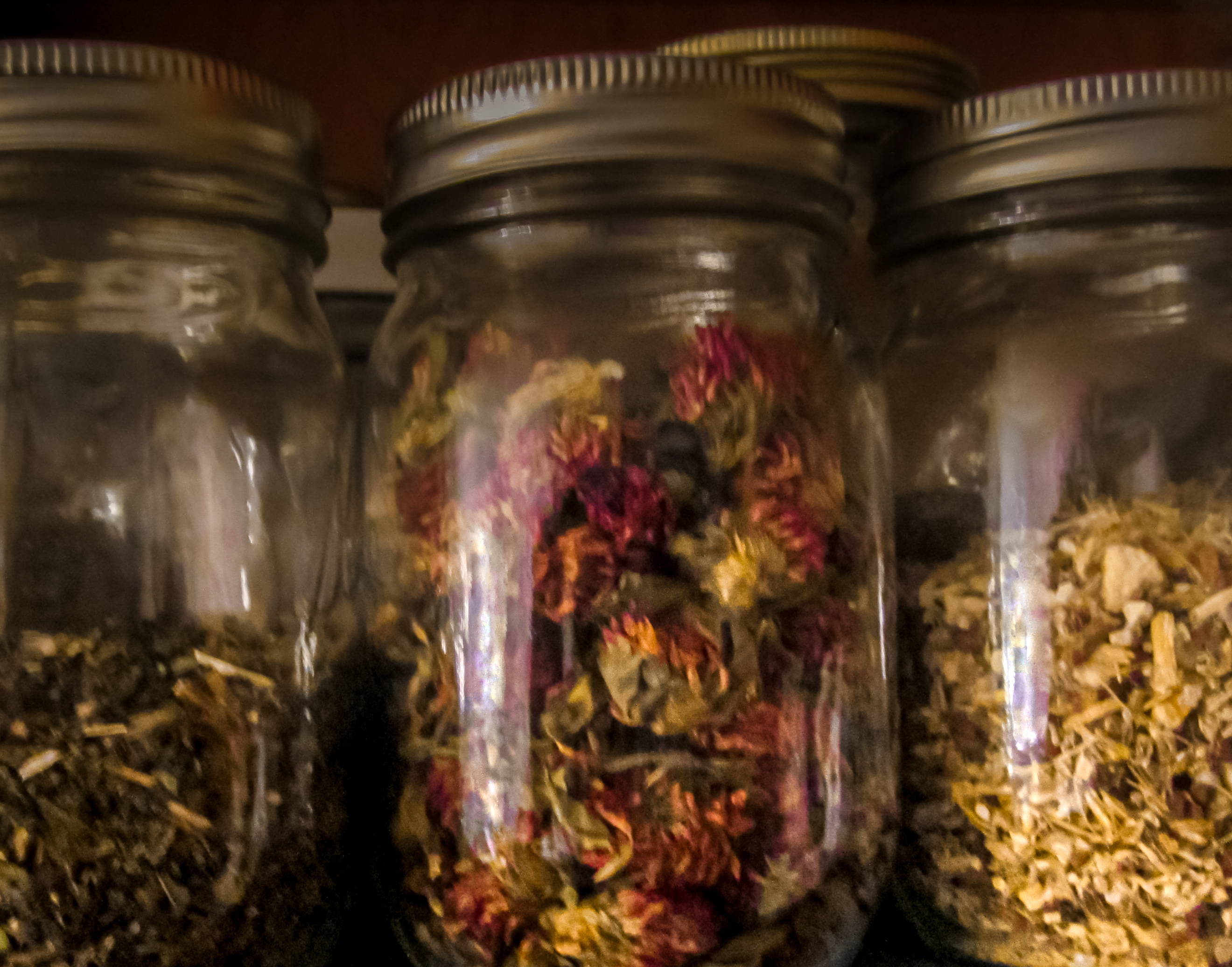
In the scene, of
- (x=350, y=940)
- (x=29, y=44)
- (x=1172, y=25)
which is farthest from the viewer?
(x=1172, y=25)

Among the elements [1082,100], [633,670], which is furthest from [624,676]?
[1082,100]

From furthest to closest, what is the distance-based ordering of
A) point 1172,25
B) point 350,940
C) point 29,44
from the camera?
point 1172,25 → point 350,940 → point 29,44

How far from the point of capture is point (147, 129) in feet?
1.34

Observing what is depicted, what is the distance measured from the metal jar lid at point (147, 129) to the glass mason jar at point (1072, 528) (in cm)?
30

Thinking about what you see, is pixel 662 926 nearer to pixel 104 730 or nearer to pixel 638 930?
pixel 638 930

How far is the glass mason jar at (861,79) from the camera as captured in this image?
2.01 feet

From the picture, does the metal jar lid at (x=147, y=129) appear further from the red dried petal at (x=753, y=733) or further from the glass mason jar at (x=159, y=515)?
the red dried petal at (x=753, y=733)

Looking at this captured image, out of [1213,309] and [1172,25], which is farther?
[1172,25]

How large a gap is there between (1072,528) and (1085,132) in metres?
0.17

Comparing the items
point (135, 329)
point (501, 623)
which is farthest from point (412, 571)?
point (135, 329)

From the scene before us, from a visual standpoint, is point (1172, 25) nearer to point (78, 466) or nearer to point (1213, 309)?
point (1213, 309)

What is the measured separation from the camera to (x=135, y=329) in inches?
18.1

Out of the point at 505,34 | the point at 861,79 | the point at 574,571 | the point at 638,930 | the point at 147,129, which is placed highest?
the point at 505,34

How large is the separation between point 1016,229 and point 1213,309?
99mm
